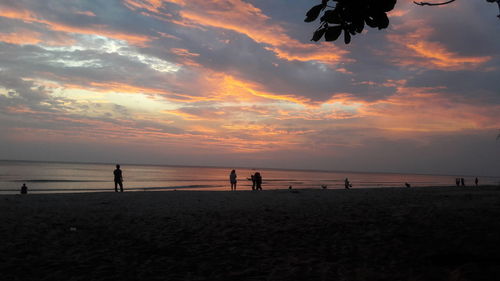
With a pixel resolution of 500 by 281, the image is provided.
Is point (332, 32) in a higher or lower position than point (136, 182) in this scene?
higher

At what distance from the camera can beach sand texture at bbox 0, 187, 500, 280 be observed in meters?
5.48

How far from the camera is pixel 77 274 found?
5.53 m

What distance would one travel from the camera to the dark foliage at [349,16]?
302 centimetres

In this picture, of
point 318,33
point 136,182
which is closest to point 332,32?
point 318,33

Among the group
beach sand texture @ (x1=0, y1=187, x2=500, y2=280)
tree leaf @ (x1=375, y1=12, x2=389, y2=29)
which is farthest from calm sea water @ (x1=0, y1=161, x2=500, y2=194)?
tree leaf @ (x1=375, y1=12, x2=389, y2=29)

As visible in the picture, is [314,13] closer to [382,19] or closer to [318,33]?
[318,33]

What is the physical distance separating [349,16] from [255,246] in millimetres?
5382

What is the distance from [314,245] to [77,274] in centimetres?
453

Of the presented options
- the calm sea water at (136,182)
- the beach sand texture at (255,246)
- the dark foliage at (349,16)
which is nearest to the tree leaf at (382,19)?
the dark foliage at (349,16)

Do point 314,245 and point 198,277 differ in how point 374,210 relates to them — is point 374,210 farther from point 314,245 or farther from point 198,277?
point 198,277

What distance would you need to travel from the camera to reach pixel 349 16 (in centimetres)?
317

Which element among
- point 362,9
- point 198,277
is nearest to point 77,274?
point 198,277

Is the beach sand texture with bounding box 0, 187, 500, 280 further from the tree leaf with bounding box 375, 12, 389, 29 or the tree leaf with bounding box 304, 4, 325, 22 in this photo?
the tree leaf with bounding box 304, 4, 325, 22

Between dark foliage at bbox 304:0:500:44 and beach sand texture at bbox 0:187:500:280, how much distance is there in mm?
3723
